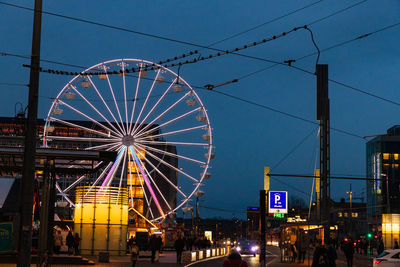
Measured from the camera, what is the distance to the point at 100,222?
42.7m

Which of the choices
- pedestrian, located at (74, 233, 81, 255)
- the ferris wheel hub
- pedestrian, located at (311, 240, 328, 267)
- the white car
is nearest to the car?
the ferris wheel hub

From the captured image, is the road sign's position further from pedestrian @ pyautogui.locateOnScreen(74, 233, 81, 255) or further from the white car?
pedestrian @ pyautogui.locateOnScreen(74, 233, 81, 255)

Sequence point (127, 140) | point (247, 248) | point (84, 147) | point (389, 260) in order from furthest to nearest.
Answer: point (84, 147)
point (247, 248)
point (127, 140)
point (389, 260)

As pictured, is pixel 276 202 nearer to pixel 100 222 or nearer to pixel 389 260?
pixel 389 260

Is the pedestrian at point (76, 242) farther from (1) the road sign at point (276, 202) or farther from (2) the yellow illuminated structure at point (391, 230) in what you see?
(2) the yellow illuminated structure at point (391, 230)

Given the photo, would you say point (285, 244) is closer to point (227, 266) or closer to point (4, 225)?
point (4, 225)

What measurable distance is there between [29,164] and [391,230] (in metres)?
40.0

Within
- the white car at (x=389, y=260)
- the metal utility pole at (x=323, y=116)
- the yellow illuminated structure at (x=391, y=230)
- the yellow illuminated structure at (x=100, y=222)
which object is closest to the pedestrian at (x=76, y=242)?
the yellow illuminated structure at (x=100, y=222)

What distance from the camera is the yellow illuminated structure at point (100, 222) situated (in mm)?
42688

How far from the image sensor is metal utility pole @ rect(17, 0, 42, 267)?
16.4 m

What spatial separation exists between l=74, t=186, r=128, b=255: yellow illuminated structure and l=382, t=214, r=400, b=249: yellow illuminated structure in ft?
70.4

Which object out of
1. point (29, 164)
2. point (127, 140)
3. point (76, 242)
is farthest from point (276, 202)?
point (127, 140)

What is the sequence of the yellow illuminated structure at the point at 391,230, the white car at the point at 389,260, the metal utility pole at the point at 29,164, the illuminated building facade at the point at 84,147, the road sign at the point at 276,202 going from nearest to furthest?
1. the metal utility pole at the point at 29,164
2. the white car at the point at 389,260
3. the road sign at the point at 276,202
4. the yellow illuminated structure at the point at 391,230
5. the illuminated building facade at the point at 84,147

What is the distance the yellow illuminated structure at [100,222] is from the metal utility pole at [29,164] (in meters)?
26.0
